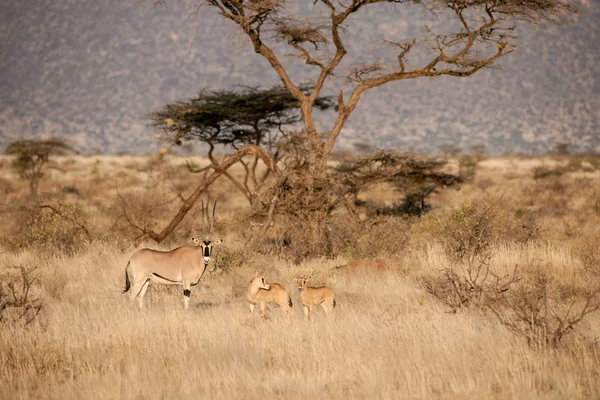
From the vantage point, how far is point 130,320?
8.00 meters

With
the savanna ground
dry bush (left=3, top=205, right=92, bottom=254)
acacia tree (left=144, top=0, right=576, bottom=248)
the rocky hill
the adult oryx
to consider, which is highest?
the rocky hill

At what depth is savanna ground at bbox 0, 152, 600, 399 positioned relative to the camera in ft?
18.9


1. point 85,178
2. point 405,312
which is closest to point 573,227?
point 405,312

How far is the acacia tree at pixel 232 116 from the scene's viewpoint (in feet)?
65.1

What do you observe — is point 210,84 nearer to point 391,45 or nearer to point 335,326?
point 391,45

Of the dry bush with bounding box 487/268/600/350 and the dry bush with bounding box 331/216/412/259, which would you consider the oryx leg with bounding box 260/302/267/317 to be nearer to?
the dry bush with bounding box 487/268/600/350

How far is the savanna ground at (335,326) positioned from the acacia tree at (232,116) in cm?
658

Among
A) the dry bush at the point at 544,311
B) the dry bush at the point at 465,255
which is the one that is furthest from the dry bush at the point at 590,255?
the dry bush at the point at 465,255

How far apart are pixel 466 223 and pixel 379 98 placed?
10959 cm

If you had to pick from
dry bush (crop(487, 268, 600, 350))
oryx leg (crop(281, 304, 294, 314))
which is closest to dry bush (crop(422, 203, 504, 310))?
dry bush (crop(487, 268, 600, 350))

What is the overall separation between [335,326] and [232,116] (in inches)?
518

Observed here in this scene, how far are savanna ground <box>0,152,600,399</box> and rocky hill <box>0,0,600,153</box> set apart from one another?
85746 millimetres

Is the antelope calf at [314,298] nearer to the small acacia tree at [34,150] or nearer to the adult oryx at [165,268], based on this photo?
the adult oryx at [165,268]

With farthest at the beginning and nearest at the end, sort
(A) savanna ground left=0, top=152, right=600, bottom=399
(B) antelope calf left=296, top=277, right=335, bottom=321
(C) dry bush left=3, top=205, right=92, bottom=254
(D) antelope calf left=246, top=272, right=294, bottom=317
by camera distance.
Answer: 1. (C) dry bush left=3, top=205, right=92, bottom=254
2. (D) antelope calf left=246, top=272, right=294, bottom=317
3. (B) antelope calf left=296, top=277, right=335, bottom=321
4. (A) savanna ground left=0, top=152, right=600, bottom=399
